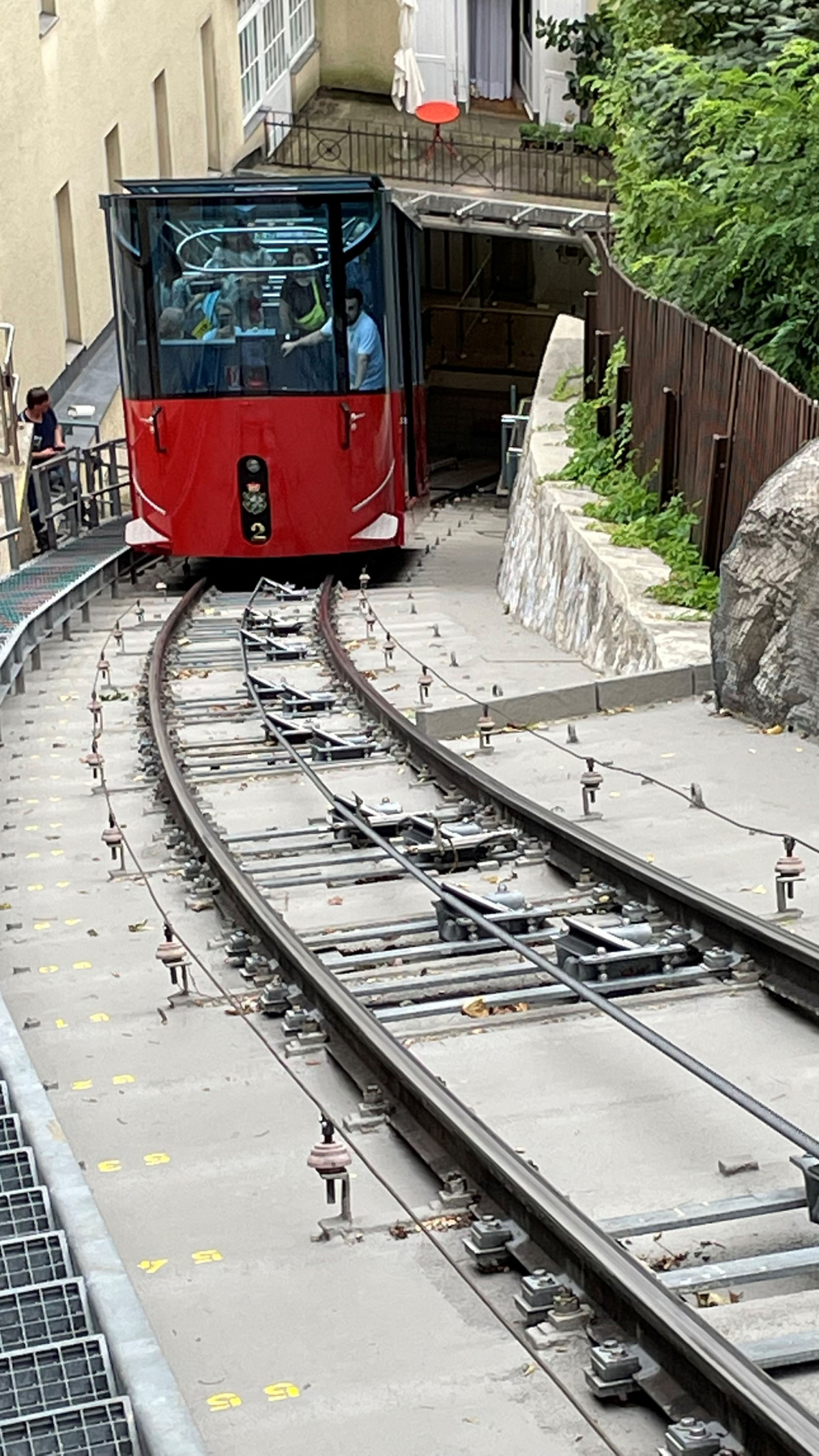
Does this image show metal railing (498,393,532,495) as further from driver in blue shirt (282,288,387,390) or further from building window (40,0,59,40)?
building window (40,0,59,40)

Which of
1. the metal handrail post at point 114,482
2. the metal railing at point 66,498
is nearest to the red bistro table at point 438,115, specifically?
the metal railing at point 66,498

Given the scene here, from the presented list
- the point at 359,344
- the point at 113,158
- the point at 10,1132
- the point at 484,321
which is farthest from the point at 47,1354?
the point at 484,321

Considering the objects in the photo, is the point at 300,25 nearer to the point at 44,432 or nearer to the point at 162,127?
the point at 162,127

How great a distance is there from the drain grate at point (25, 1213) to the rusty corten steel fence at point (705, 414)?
842 centimetres

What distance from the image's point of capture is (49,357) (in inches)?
1097

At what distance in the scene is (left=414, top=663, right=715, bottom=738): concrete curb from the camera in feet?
38.3

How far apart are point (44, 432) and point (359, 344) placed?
4.72 m

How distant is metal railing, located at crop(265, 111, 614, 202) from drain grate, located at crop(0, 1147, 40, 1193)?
1230 inches

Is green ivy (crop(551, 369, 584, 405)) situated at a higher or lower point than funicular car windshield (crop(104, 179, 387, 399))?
lower

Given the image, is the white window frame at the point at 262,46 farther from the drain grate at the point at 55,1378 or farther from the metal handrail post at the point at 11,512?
the drain grate at the point at 55,1378

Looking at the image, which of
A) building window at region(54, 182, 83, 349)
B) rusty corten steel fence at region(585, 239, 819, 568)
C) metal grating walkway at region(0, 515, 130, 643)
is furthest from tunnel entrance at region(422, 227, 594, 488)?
rusty corten steel fence at region(585, 239, 819, 568)

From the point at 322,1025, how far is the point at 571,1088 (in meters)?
0.99

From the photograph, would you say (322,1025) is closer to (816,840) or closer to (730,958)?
(730,958)

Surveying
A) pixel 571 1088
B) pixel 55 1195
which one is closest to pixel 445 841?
pixel 571 1088
